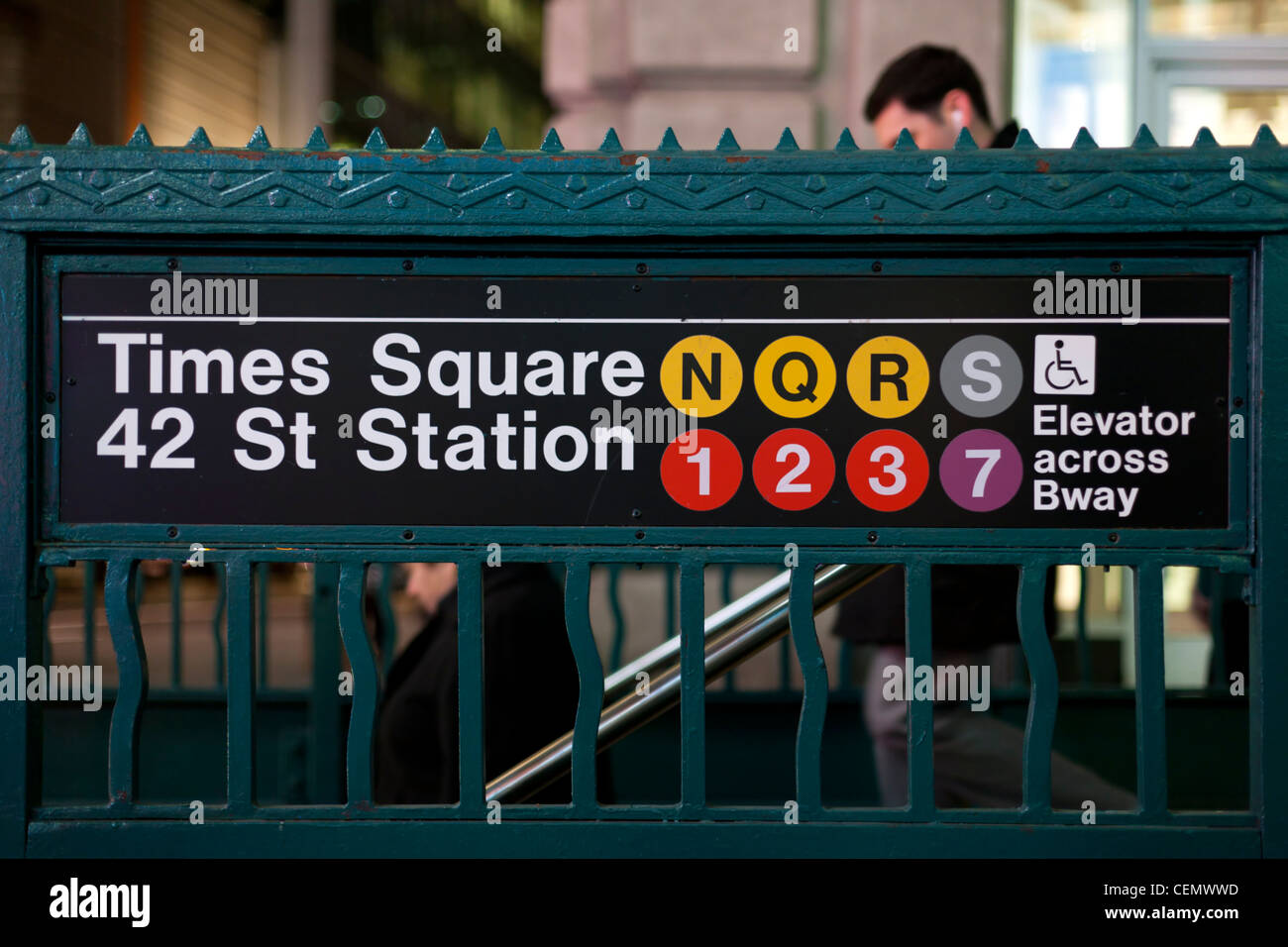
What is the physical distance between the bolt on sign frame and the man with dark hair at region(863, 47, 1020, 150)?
119 cm

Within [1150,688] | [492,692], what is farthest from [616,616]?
[1150,688]

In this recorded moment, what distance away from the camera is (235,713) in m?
1.95

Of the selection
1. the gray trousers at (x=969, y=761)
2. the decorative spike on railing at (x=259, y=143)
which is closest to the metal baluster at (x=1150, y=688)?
the gray trousers at (x=969, y=761)

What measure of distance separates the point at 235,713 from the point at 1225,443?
1777mm

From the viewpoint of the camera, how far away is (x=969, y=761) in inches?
112

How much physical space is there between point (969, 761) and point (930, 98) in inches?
69.8

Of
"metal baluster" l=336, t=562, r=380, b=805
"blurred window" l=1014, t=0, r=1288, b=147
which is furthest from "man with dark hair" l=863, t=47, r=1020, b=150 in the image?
"blurred window" l=1014, t=0, r=1288, b=147

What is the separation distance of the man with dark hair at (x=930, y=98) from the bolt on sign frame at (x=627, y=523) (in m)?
1.19

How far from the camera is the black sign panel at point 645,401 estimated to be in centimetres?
192

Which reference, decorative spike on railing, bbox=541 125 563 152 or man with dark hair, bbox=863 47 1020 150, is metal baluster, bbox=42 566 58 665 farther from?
man with dark hair, bbox=863 47 1020 150

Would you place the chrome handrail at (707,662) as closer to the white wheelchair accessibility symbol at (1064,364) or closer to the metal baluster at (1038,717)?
the metal baluster at (1038,717)

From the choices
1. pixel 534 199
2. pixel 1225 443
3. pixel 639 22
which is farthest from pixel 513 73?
pixel 1225 443

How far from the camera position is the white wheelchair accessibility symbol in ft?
6.30
